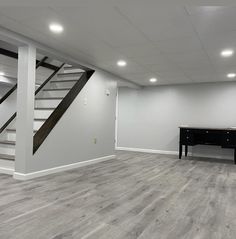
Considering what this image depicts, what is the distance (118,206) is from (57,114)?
229 cm

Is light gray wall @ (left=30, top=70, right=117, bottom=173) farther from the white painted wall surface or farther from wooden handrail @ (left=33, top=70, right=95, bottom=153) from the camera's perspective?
the white painted wall surface

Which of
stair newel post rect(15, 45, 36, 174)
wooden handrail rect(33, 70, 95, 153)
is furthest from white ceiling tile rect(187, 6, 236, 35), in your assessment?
wooden handrail rect(33, 70, 95, 153)

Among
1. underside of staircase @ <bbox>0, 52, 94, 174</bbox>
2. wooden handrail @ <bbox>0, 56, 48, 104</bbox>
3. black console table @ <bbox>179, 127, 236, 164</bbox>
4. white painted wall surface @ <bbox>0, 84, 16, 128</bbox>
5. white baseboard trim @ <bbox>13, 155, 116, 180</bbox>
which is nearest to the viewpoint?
white baseboard trim @ <bbox>13, 155, 116, 180</bbox>

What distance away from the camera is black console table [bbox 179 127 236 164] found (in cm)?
584

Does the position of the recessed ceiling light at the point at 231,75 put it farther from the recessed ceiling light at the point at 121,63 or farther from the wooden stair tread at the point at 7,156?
the wooden stair tread at the point at 7,156

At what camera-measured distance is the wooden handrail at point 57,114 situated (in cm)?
391

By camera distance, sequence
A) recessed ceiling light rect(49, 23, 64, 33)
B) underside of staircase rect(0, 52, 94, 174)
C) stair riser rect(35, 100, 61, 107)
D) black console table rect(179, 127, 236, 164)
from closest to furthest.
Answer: recessed ceiling light rect(49, 23, 64, 33) → underside of staircase rect(0, 52, 94, 174) → stair riser rect(35, 100, 61, 107) → black console table rect(179, 127, 236, 164)

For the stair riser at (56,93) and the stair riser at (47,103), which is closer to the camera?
the stair riser at (47,103)

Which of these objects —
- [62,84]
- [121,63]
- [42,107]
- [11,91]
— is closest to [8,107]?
[11,91]

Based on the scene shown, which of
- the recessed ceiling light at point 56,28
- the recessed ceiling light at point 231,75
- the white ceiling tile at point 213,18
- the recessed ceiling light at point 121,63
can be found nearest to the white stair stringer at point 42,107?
the recessed ceiling light at point 121,63

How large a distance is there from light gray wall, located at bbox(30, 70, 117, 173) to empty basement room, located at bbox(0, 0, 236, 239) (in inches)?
0.9

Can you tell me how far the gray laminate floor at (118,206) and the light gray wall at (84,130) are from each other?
40cm

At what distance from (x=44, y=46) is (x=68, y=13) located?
136 centimetres

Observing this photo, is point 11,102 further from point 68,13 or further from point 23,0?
point 23,0
